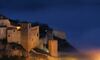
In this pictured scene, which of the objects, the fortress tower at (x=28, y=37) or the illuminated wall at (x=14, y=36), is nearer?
the fortress tower at (x=28, y=37)

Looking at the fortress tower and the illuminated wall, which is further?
the illuminated wall

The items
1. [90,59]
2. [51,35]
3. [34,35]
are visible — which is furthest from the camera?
[51,35]

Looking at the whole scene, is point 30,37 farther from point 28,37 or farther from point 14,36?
point 14,36

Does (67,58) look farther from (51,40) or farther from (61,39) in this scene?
(61,39)

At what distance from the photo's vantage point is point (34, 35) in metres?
23.8

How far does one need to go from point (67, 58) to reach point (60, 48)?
1115 mm

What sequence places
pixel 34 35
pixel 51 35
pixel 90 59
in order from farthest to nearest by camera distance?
pixel 51 35 → pixel 34 35 → pixel 90 59

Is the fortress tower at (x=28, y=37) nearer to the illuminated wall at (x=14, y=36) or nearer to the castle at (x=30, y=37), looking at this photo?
the castle at (x=30, y=37)

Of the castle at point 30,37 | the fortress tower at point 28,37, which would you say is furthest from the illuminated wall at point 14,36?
the fortress tower at point 28,37

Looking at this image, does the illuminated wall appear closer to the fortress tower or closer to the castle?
the castle

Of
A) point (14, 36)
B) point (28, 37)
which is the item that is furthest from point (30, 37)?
point (14, 36)

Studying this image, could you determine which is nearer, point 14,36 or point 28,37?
point 28,37

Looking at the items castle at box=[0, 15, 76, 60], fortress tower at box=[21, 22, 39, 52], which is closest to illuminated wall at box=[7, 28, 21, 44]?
castle at box=[0, 15, 76, 60]

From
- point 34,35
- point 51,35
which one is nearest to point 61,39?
point 51,35
